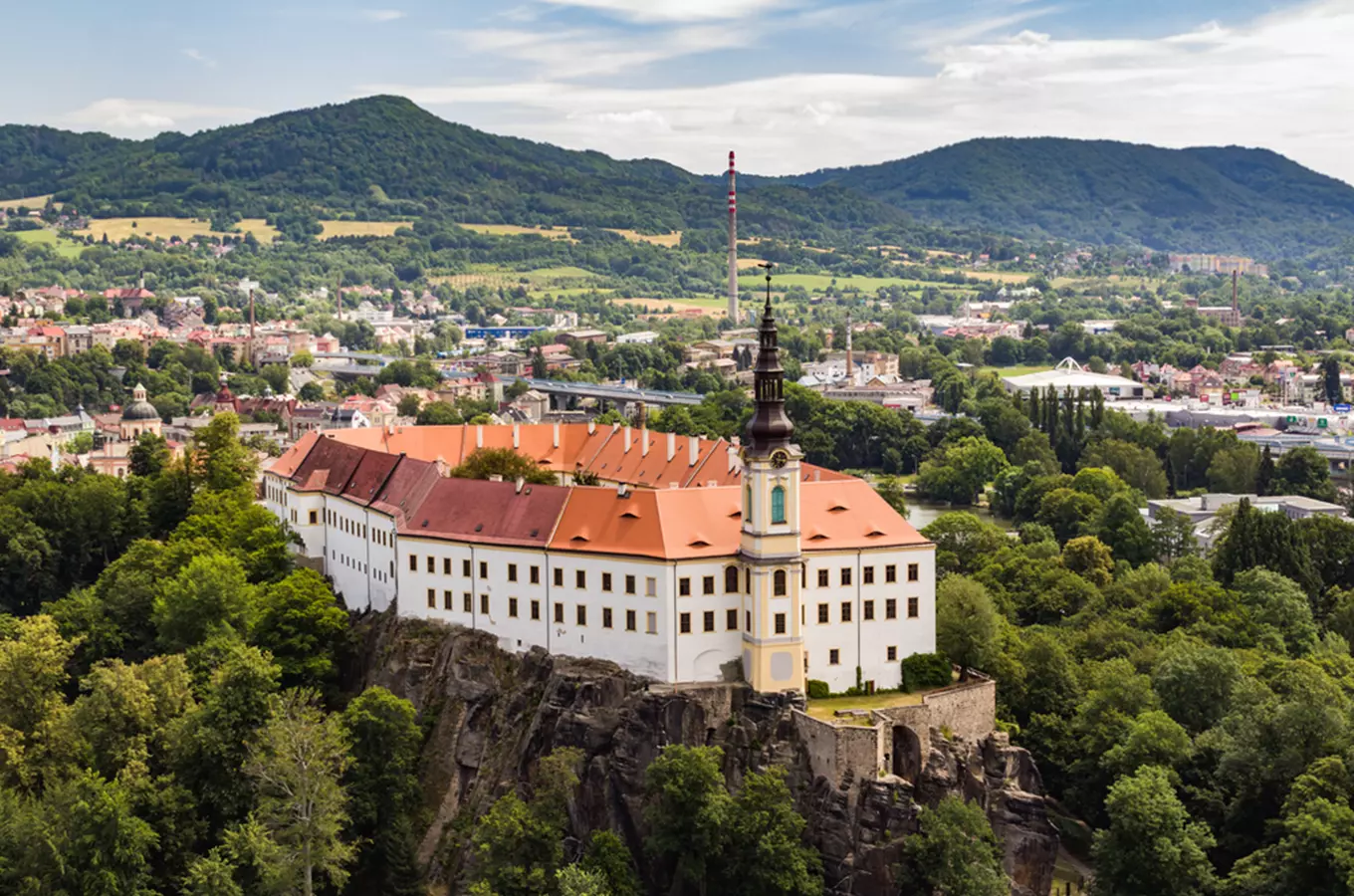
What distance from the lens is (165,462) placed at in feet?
370

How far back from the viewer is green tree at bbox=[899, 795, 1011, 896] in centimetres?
6581

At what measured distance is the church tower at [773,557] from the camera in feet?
234

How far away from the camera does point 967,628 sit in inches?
3068

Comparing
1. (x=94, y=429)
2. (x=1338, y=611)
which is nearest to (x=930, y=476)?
(x=1338, y=611)

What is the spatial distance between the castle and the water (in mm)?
68133

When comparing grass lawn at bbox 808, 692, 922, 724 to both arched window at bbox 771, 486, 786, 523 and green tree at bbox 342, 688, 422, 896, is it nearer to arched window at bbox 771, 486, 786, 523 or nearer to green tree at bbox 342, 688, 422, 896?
arched window at bbox 771, 486, 786, 523

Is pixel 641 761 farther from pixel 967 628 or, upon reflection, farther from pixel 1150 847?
pixel 1150 847

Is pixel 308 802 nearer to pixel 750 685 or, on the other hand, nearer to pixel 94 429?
pixel 750 685

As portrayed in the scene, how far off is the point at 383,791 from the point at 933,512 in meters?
88.9

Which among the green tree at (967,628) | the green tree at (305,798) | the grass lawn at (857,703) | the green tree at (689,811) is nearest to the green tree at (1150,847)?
the grass lawn at (857,703)

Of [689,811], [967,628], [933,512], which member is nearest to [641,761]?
[689,811]

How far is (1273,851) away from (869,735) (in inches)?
565

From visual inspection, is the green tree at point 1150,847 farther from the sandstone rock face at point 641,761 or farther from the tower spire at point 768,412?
the tower spire at point 768,412

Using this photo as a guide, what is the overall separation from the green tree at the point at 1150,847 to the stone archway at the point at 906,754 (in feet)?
23.4
